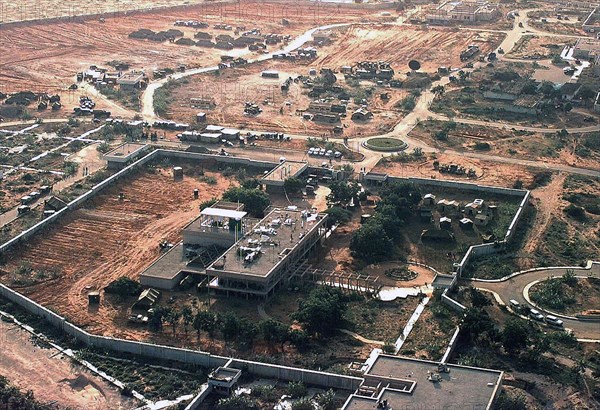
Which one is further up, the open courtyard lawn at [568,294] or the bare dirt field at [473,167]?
the open courtyard lawn at [568,294]

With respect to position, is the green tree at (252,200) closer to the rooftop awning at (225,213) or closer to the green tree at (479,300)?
the rooftop awning at (225,213)

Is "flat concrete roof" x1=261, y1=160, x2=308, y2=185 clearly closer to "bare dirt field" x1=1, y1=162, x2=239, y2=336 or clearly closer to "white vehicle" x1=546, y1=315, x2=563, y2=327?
"bare dirt field" x1=1, y1=162, x2=239, y2=336

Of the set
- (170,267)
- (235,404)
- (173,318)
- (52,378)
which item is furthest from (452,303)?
(52,378)

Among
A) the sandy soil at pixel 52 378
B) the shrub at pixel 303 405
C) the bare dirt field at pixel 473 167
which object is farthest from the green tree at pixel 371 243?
the sandy soil at pixel 52 378

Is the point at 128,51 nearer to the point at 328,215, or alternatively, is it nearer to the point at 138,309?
the point at 328,215

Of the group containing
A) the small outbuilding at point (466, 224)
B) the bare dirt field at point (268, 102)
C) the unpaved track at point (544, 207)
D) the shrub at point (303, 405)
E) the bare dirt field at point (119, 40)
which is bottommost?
the bare dirt field at point (119, 40)

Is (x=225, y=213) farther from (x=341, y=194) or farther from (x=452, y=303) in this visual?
(x=452, y=303)

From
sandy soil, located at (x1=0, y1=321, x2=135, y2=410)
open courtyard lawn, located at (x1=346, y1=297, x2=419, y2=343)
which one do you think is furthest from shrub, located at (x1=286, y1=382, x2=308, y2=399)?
sandy soil, located at (x1=0, y1=321, x2=135, y2=410)
